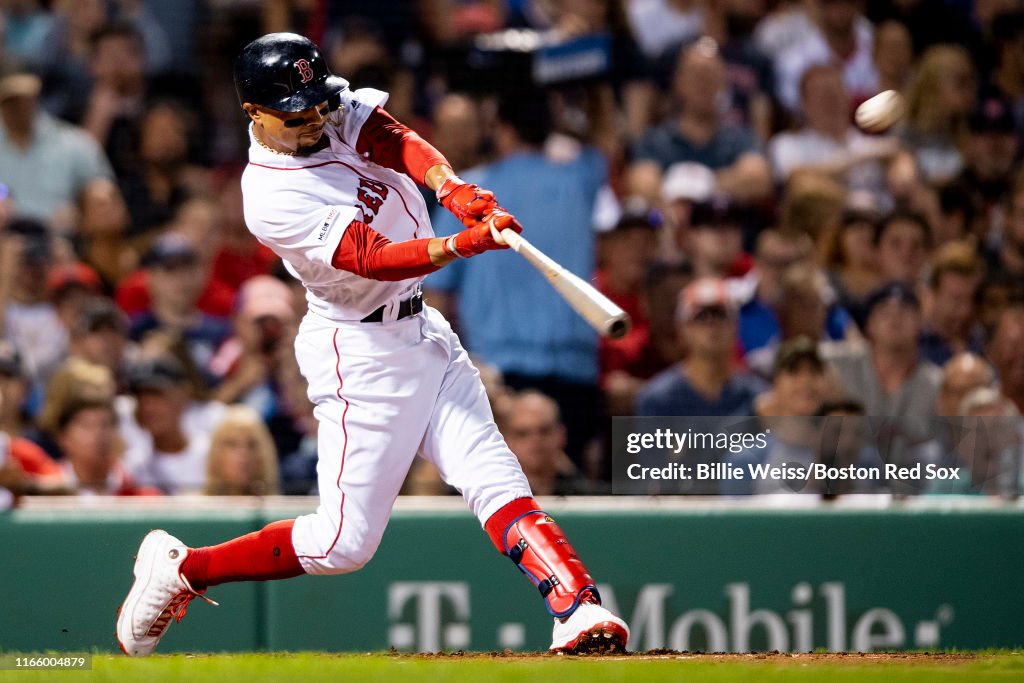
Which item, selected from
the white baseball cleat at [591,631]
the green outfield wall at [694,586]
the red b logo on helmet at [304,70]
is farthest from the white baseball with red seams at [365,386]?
the green outfield wall at [694,586]

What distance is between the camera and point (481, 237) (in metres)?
3.85

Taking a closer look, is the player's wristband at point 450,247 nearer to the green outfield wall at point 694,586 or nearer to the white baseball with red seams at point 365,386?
the white baseball with red seams at point 365,386

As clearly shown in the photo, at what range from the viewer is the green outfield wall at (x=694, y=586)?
5.60 metres

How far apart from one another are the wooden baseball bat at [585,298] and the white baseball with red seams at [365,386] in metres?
0.63

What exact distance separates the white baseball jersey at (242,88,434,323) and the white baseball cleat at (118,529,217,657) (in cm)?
89

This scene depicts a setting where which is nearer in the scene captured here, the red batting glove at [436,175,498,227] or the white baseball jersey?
the red batting glove at [436,175,498,227]

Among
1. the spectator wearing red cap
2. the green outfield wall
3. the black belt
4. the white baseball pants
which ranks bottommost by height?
the green outfield wall

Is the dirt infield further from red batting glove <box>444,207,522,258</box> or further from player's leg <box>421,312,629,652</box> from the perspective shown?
red batting glove <box>444,207,522,258</box>

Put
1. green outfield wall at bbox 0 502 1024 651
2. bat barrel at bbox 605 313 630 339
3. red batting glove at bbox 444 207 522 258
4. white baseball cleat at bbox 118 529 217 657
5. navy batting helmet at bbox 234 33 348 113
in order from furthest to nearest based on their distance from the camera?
green outfield wall at bbox 0 502 1024 651 → white baseball cleat at bbox 118 529 217 657 → navy batting helmet at bbox 234 33 348 113 → red batting glove at bbox 444 207 522 258 → bat barrel at bbox 605 313 630 339

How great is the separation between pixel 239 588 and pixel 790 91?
418cm

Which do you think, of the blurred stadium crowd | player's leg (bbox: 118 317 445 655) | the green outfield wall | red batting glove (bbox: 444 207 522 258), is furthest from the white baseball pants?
the blurred stadium crowd

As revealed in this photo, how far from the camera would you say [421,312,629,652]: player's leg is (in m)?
4.08

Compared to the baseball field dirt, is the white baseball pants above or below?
above

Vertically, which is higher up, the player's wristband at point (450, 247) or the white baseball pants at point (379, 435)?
the player's wristband at point (450, 247)
